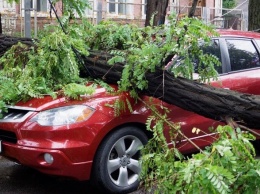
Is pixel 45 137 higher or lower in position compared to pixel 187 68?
lower

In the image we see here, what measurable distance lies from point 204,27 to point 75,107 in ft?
4.67

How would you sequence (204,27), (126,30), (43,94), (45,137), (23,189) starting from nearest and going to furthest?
1. (204,27)
2. (45,137)
3. (43,94)
4. (23,189)
5. (126,30)

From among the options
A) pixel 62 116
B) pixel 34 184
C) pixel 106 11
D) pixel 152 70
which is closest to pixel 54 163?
pixel 62 116

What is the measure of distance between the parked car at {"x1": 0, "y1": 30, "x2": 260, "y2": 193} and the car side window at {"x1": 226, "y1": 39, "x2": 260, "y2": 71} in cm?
133

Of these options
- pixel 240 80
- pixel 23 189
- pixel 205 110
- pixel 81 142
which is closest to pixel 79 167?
pixel 81 142

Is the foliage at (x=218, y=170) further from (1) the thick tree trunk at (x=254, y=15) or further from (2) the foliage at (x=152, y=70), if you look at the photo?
(1) the thick tree trunk at (x=254, y=15)

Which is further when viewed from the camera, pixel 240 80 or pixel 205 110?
pixel 240 80

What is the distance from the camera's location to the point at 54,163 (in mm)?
4105

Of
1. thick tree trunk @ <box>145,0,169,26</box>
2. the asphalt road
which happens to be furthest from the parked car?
thick tree trunk @ <box>145,0,169,26</box>

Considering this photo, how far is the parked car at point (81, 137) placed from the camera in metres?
4.13

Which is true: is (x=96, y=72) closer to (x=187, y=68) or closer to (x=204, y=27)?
(x=187, y=68)

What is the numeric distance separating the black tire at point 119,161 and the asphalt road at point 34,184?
419mm

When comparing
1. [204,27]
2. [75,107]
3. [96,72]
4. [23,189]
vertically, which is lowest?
[23,189]

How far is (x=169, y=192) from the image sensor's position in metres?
3.04
